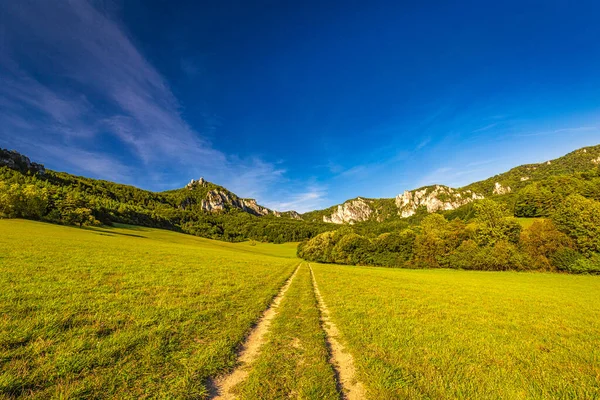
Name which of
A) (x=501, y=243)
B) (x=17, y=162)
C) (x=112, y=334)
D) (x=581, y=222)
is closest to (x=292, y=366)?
(x=112, y=334)

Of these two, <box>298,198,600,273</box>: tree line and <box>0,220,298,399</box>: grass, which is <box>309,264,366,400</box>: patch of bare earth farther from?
<box>298,198,600,273</box>: tree line

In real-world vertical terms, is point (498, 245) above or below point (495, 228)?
below

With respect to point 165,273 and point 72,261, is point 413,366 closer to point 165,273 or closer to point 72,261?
point 165,273

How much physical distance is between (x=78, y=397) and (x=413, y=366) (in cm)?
806

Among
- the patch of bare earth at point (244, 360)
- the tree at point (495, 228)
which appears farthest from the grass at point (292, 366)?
the tree at point (495, 228)

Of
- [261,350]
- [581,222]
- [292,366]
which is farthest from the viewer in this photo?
[581,222]

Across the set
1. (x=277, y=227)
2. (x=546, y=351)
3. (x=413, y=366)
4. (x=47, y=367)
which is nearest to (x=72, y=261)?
(x=47, y=367)

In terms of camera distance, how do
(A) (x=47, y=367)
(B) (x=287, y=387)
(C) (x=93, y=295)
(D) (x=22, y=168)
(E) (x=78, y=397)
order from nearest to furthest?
1. (E) (x=78, y=397)
2. (A) (x=47, y=367)
3. (B) (x=287, y=387)
4. (C) (x=93, y=295)
5. (D) (x=22, y=168)

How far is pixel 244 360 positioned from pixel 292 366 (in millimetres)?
1447

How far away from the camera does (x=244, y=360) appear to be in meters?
6.81

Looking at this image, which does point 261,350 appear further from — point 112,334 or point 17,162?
point 17,162

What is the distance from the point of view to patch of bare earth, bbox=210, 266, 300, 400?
17.1ft

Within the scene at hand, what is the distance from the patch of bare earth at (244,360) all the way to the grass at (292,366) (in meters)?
0.22

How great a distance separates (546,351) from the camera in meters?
8.68
